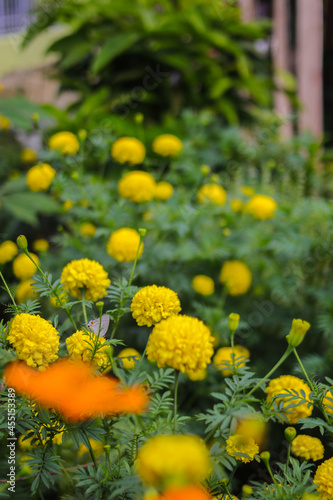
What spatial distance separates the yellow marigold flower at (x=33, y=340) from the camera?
50 centimetres

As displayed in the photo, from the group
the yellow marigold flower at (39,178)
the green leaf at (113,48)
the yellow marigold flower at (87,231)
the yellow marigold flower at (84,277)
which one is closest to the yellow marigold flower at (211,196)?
the yellow marigold flower at (87,231)

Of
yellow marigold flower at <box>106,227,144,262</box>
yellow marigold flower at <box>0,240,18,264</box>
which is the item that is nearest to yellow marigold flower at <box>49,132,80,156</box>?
yellow marigold flower at <box>0,240,18,264</box>

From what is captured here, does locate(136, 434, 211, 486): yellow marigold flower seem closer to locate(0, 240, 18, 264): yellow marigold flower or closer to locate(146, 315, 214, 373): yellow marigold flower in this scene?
locate(146, 315, 214, 373): yellow marigold flower

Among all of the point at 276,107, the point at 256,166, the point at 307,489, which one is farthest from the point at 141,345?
the point at 276,107

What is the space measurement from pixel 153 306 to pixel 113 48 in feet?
7.31

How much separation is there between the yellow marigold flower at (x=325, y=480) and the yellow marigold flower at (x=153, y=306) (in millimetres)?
262

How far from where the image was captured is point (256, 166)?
2.27 meters

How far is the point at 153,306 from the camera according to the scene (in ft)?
1.81

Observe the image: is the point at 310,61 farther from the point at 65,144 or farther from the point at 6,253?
the point at 6,253

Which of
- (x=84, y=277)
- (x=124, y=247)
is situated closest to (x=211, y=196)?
(x=124, y=247)

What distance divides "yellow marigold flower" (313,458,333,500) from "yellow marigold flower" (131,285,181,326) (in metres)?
0.26

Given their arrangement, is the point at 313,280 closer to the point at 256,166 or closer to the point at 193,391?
the point at 193,391

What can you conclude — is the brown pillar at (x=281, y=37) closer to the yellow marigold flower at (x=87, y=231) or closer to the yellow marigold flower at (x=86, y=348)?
the yellow marigold flower at (x=87, y=231)

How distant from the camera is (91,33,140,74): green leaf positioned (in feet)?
7.81
